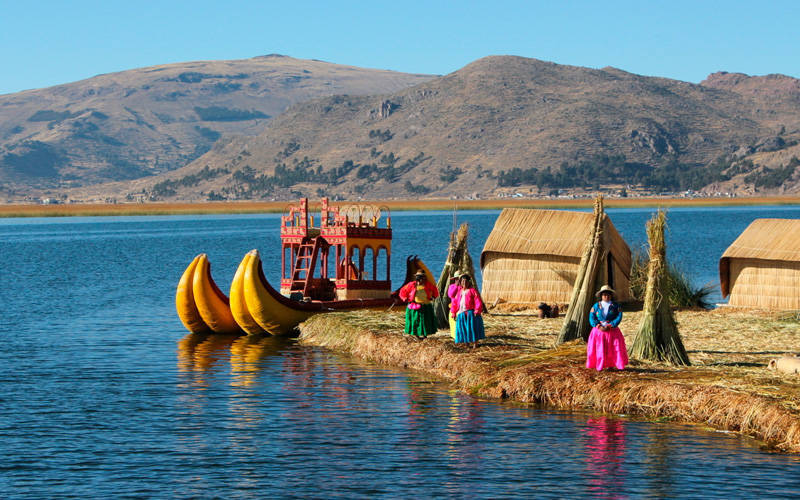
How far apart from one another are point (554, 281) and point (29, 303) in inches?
856

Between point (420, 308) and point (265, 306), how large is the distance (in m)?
5.91

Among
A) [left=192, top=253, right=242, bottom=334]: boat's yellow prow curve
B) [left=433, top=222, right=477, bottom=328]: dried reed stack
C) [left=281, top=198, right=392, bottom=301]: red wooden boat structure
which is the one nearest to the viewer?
[left=433, top=222, right=477, bottom=328]: dried reed stack

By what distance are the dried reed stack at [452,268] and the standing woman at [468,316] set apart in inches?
140

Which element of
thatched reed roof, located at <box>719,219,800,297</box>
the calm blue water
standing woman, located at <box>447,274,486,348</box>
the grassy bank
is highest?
thatched reed roof, located at <box>719,219,800,297</box>

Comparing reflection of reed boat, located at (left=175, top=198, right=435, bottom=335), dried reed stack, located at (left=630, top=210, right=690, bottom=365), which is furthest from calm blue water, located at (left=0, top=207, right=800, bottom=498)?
dried reed stack, located at (left=630, top=210, right=690, bottom=365)

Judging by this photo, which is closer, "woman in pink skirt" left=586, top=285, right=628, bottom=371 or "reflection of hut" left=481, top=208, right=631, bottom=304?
"woman in pink skirt" left=586, top=285, right=628, bottom=371

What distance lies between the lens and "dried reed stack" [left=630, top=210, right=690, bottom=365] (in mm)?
19578

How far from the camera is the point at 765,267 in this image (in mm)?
28297

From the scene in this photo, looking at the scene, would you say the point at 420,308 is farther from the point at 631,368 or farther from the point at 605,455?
the point at 605,455

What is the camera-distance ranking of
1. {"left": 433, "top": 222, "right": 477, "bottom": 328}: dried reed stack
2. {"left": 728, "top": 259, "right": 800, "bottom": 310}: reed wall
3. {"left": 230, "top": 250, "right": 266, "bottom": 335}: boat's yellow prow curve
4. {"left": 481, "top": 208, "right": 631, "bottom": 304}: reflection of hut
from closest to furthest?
1. {"left": 433, "top": 222, "right": 477, "bottom": 328}: dried reed stack
2. {"left": 728, "top": 259, "right": 800, "bottom": 310}: reed wall
3. {"left": 230, "top": 250, "right": 266, "bottom": 335}: boat's yellow prow curve
4. {"left": 481, "top": 208, "right": 631, "bottom": 304}: reflection of hut

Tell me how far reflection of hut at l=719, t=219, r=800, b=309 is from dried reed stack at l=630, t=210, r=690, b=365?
351 inches

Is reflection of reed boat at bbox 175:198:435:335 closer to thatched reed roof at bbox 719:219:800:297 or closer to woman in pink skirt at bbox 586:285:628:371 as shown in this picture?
thatched reed roof at bbox 719:219:800:297

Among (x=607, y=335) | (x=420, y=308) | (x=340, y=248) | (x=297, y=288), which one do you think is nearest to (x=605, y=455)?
(x=607, y=335)

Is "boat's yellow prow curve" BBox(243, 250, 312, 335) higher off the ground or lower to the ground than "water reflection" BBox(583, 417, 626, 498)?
higher
